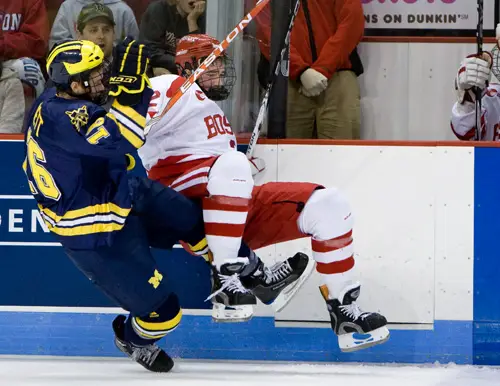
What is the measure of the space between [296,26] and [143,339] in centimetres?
137

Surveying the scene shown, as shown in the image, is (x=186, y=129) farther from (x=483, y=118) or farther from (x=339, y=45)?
(x=483, y=118)

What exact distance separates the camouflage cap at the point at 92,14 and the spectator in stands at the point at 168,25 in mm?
123

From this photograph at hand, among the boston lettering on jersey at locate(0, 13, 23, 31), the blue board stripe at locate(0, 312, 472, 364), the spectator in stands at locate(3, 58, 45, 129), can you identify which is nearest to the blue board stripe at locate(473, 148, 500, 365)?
the blue board stripe at locate(0, 312, 472, 364)

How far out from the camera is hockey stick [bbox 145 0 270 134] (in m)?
3.73

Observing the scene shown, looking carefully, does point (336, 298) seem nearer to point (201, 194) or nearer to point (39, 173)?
point (201, 194)

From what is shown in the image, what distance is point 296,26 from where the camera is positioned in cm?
444

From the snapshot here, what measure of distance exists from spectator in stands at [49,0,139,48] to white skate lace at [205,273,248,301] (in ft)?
3.23

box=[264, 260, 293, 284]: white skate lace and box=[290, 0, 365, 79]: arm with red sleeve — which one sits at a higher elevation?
box=[290, 0, 365, 79]: arm with red sleeve

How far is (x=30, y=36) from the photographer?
421cm

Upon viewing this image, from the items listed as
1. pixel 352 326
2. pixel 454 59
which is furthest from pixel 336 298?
pixel 454 59

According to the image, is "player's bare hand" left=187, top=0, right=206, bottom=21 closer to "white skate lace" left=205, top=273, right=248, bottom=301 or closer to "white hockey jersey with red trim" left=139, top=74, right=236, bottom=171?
"white hockey jersey with red trim" left=139, top=74, right=236, bottom=171

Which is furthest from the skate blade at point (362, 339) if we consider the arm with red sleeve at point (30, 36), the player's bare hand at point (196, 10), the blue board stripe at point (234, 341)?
the arm with red sleeve at point (30, 36)

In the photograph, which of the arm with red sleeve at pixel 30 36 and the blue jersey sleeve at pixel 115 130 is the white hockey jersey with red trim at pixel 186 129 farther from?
the arm with red sleeve at pixel 30 36

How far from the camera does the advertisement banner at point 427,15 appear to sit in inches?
200
